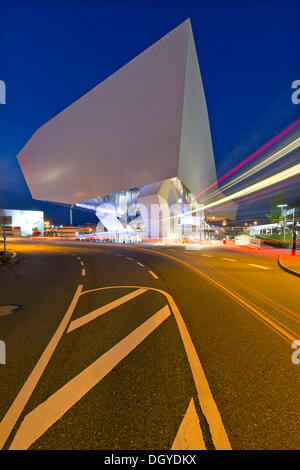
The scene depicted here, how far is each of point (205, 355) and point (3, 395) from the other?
2611mm

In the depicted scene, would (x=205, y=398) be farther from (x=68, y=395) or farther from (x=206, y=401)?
(x=68, y=395)

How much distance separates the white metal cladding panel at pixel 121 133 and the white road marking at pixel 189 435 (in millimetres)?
34549

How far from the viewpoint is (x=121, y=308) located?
5.29 meters

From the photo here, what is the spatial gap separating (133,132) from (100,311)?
41.2 metres

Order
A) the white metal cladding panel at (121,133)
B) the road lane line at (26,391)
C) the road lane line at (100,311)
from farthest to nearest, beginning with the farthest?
the white metal cladding panel at (121,133)
the road lane line at (100,311)
the road lane line at (26,391)

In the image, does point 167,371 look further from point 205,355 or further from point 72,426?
point 72,426

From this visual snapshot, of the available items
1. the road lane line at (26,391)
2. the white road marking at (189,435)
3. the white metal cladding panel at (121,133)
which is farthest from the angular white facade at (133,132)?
the white road marking at (189,435)

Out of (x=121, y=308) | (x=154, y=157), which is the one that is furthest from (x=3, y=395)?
(x=154, y=157)

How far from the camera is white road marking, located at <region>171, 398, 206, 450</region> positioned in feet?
6.08

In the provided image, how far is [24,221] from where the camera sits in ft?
303

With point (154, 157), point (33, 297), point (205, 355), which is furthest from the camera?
point (154, 157)

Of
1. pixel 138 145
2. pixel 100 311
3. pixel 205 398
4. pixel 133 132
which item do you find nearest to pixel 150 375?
pixel 205 398

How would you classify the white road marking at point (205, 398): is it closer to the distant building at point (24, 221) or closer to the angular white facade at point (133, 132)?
the angular white facade at point (133, 132)

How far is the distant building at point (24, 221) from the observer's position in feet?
296
